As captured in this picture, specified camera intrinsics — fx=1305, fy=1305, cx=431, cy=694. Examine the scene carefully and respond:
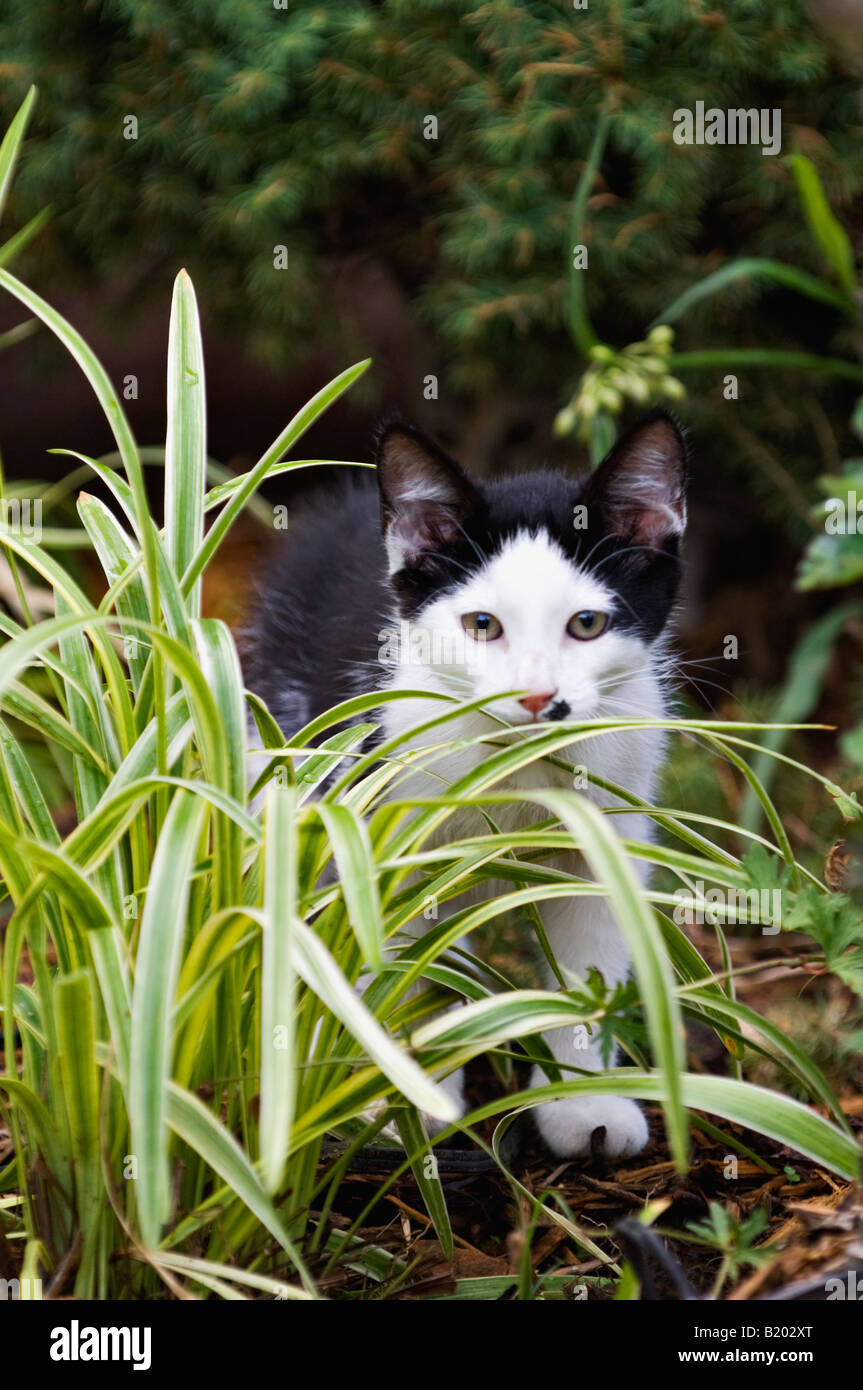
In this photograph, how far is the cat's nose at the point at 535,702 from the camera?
1.41 metres

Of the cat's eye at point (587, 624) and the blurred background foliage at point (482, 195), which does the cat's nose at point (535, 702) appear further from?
the blurred background foliage at point (482, 195)

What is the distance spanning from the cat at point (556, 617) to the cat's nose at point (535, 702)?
0.03 meters

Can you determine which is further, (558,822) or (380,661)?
(380,661)

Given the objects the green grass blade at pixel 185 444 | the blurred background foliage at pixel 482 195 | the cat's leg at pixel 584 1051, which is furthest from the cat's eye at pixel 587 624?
the blurred background foliage at pixel 482 195

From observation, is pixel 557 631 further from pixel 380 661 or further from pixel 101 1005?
pixel 101 1005

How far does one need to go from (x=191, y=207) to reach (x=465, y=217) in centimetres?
54

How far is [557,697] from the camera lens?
1.43 metres

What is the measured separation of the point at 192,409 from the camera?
4.87 ft

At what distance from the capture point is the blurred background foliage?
224cm

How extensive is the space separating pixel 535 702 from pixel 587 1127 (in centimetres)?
56

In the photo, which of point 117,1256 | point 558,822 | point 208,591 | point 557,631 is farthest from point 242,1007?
point 208,591
